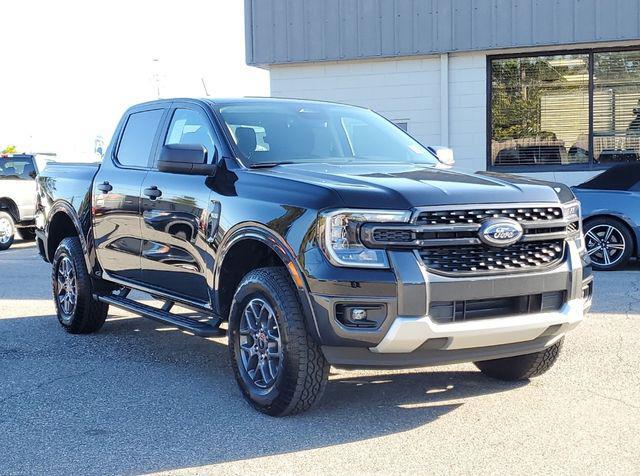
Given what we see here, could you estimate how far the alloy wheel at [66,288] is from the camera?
24.3 ft

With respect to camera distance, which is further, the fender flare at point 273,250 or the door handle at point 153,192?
the door handle at point 153,192

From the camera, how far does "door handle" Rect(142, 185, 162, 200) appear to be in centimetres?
600

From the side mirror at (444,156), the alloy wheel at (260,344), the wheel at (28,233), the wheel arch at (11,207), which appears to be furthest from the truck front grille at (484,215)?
the wheel at (28,233)

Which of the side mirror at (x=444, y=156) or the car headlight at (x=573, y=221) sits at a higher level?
the side mirror at (x=444, y=156)

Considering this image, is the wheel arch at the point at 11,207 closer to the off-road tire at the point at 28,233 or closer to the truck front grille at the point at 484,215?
the off-road tire at the point at 28,233

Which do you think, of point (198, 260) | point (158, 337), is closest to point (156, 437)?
point (198, 260)

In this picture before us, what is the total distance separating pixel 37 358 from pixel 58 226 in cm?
173

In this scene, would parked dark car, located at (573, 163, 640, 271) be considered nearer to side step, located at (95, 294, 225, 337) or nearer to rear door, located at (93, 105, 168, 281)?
rear door, located at (93, 105, 168, 281)

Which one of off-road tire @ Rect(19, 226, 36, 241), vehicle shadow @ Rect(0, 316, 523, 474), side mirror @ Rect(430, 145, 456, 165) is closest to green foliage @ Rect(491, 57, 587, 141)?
side mirror @ Rect(430, 145, 456, 165)

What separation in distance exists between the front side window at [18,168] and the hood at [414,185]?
1273 centimetres

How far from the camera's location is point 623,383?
18.1ft

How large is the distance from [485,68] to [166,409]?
38.1ft

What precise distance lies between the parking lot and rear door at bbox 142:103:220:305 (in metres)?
0.69

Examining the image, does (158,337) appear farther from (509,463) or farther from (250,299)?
(509,463)
